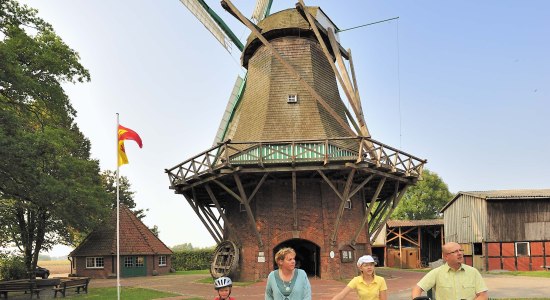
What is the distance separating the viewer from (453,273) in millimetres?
4855

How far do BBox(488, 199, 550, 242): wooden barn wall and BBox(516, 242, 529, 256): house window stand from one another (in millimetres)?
343

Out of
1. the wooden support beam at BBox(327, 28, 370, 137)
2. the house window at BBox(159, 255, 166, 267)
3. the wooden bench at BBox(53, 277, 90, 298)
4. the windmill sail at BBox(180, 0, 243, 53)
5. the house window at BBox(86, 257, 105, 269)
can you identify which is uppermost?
the windmill sail at BBox(180, 0, 243, 53)

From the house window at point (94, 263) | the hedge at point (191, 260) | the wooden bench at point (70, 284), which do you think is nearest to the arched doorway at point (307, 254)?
the wooden bench at point (70, 284)

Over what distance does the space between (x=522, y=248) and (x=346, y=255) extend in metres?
A: 14.2

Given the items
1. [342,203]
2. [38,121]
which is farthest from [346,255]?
[38,121]

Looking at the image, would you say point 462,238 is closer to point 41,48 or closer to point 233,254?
point 233,254

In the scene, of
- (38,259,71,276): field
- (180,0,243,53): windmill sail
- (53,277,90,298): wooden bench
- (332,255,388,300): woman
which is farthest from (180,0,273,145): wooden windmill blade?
(38,259,71,276): field

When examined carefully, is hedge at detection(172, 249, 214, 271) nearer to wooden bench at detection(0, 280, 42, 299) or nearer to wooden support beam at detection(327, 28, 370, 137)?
wooden bench at detection(0, 280, 42, 299)

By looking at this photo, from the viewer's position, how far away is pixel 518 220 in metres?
29.3

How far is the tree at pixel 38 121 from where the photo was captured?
57.2ft

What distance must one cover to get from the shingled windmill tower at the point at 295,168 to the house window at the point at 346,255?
4 cm

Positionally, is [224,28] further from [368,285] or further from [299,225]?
[368,285]

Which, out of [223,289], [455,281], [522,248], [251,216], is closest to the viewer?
[223,289]

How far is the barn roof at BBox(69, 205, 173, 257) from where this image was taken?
32938 mm
